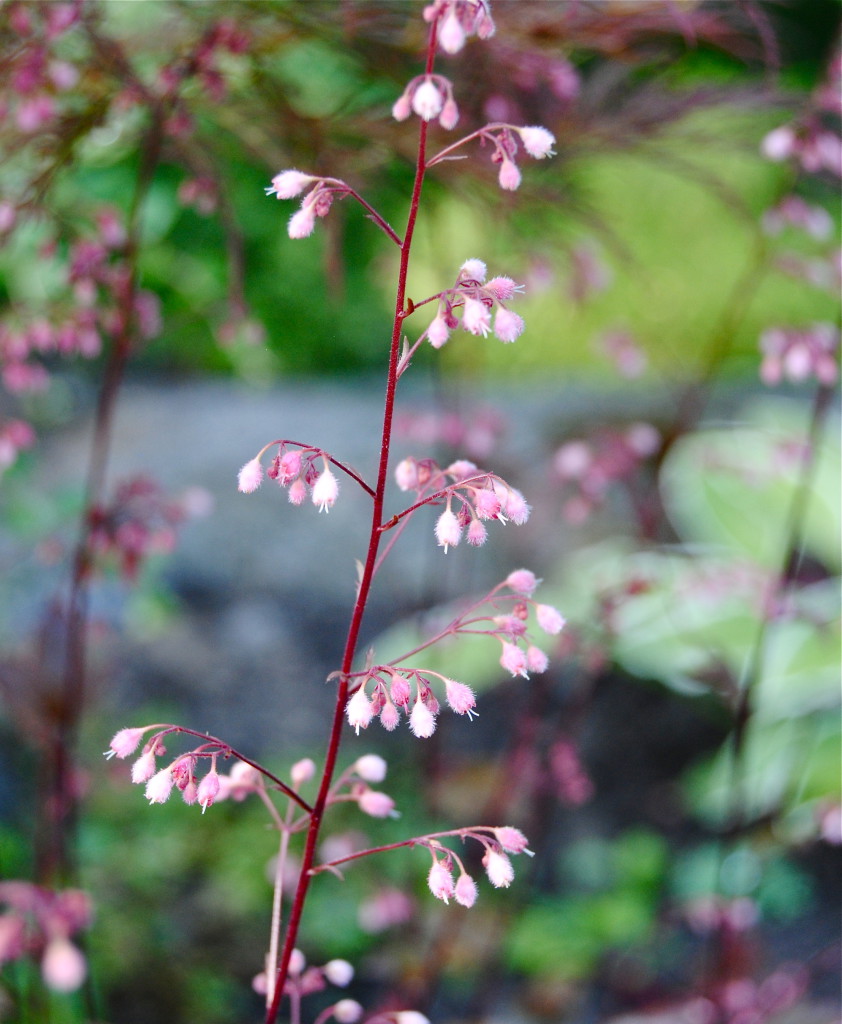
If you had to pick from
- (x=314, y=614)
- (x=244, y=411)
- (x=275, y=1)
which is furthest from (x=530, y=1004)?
(x=244, y=411)

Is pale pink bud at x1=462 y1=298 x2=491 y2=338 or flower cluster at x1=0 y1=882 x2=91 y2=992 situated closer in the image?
pale pink bud at x1=462 y1=298 x2=491 y2=338

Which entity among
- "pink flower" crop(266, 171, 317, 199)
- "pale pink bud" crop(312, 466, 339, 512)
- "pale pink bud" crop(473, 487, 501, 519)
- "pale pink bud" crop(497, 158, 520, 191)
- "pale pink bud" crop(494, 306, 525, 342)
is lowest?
"pale pink bud" crop(312, 466, 339, 512)

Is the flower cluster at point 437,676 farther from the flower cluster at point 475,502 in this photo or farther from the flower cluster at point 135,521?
the flower cluster at point 135,521

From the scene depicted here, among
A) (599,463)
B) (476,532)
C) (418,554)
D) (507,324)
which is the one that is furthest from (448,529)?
(418,554)

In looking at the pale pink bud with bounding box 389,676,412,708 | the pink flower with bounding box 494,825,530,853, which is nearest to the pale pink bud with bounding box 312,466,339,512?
the pale pink bud with bounding box 389,676,412,708

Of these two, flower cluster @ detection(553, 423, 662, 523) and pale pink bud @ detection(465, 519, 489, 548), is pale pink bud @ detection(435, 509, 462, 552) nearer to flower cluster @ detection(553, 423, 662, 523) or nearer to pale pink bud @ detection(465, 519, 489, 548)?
pale pink bud @ detection(465, 519, 489, 548)

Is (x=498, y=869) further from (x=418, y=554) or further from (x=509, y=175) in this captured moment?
(x=418, y=554)

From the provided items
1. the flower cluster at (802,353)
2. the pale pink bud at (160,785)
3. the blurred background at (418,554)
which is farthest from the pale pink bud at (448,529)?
the flower cluster at (802,353)
